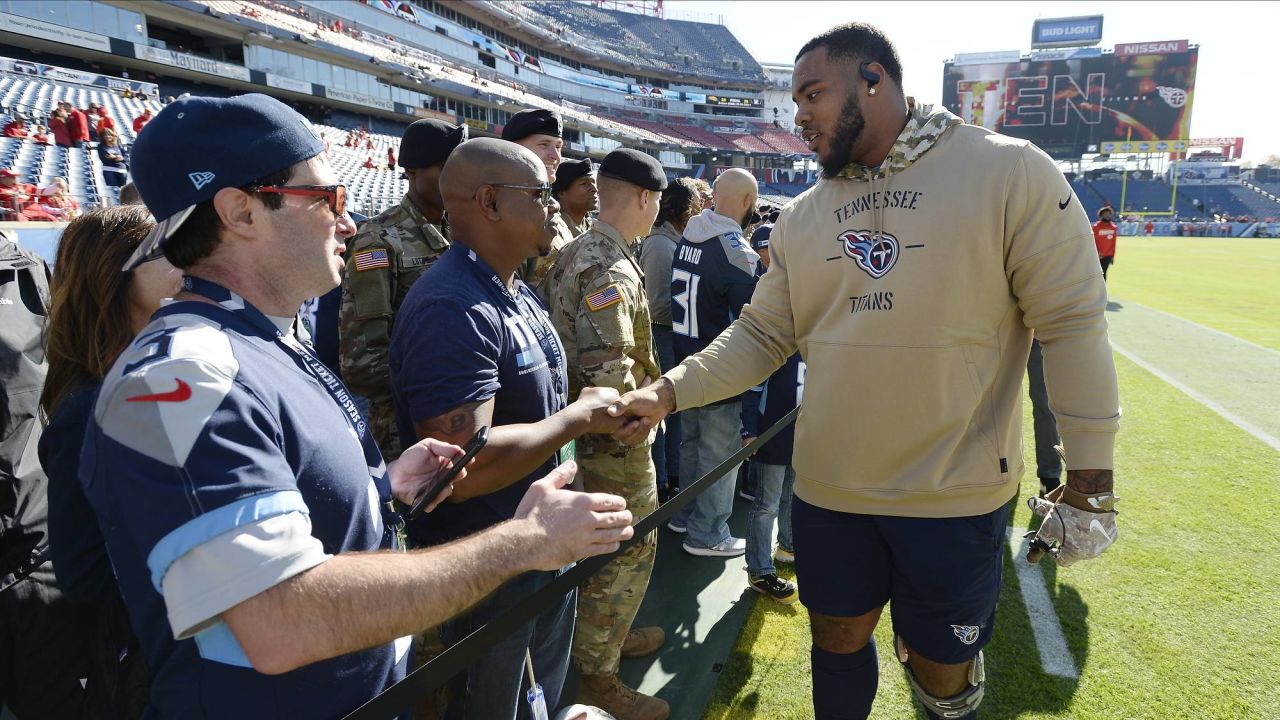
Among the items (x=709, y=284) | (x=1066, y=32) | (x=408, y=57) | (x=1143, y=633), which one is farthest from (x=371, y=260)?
(x=1066, y=32)

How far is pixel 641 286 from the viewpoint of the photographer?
324 centimetres

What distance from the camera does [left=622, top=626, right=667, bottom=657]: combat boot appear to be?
3371 mm

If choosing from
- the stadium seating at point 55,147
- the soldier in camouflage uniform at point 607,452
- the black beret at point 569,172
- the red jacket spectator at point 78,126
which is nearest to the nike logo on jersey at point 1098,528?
the soldier in camouflage uniform at point 607,452

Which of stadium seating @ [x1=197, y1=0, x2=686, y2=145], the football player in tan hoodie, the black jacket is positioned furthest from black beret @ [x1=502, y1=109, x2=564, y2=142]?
stadium seating @ [x1=197, y1=0, x2=686, y2=145]

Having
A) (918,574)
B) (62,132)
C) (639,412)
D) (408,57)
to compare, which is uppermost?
(408,57)

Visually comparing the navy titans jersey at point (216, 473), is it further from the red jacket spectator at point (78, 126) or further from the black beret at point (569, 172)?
the red jacket spectator at point (78, 126)

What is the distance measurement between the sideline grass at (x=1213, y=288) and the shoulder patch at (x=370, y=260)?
41.1 ft

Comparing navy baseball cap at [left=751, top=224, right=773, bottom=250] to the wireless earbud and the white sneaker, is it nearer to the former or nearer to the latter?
the white sneaker

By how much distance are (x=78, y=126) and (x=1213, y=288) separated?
27.4 m

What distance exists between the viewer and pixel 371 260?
3297 mm

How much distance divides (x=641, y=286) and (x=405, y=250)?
1.24 metres

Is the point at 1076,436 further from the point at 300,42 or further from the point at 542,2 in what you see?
the point at 542,2

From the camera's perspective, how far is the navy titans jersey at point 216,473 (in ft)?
3.34

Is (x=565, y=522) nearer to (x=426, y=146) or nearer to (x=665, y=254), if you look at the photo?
(x=426, y=146)
